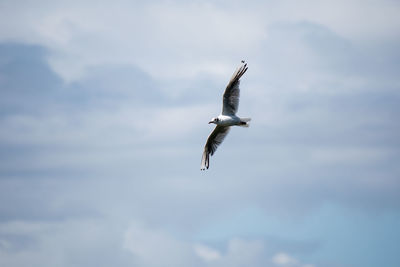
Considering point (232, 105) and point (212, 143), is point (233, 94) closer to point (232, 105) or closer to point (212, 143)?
point (232, 105)

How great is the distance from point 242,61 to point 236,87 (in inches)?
86.5

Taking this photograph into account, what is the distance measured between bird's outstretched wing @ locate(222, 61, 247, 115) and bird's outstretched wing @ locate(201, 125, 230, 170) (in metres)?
4.06

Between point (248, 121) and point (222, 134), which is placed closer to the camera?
point (248, 121)

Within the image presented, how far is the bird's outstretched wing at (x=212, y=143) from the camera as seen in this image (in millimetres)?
63375

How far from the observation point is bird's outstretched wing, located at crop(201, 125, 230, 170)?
208 feet

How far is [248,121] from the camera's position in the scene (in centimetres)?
5922

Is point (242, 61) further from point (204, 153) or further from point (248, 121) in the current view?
point (204, 153)

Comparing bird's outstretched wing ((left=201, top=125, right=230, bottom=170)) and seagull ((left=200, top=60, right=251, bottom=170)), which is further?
bird's outstretched wing ((left=201, top=125, right=230, bottom=170))

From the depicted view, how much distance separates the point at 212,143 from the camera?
64.1m

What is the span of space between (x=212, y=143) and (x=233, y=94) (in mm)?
7041

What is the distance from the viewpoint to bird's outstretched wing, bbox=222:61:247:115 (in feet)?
190

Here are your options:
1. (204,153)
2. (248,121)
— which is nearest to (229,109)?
(248,121)

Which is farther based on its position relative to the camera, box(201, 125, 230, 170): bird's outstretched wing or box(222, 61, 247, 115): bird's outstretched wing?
box(201, 125, 230, 170): bird's outstretched wing

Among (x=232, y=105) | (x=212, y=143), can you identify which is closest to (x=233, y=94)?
(x=232, y=105)
